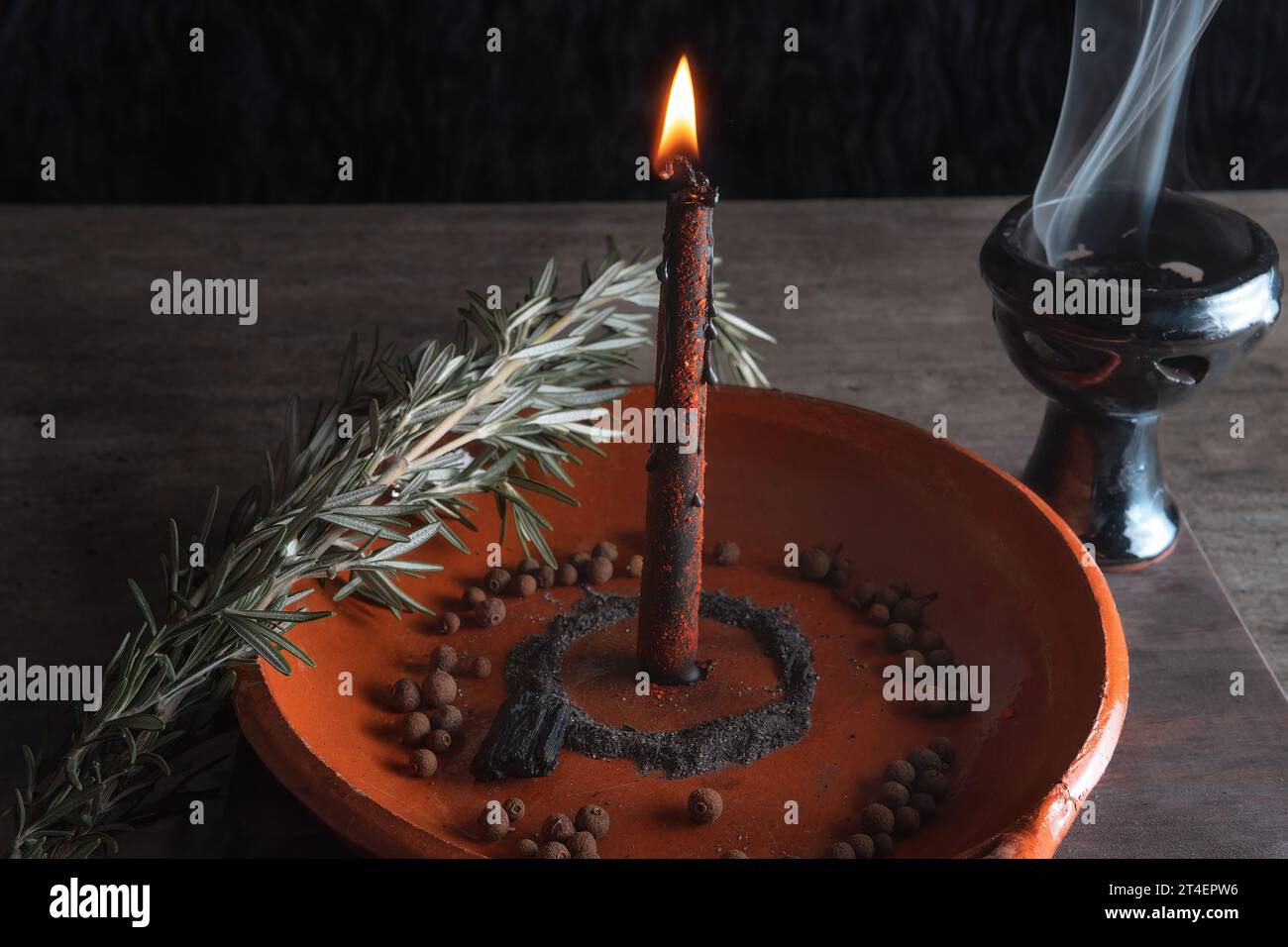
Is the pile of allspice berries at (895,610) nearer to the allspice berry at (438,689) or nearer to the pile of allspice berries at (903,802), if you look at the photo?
the pile of allspice berries at (903,802)

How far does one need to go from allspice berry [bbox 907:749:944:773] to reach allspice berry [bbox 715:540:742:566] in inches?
6.7

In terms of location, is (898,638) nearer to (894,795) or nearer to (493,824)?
(894,795)

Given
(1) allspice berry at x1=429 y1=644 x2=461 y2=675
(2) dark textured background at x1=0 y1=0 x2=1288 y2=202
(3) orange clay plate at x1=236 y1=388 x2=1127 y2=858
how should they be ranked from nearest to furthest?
(3) orange clay plate at x1=236 y1=388 x2=1127 y2=858
(1) allspice berry at x1=429 y1=644 x2=461 y2=675
(2) dark textured background at x1=0 y1=0 x2=1288 y2=202

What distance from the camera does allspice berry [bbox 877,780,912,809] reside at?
579 mm

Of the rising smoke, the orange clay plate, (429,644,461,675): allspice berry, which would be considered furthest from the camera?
the rising smoke

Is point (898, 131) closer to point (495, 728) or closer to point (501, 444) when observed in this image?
point (501, 444)

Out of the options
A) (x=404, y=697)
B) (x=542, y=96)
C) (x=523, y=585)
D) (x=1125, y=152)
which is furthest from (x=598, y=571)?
(x=542, y=96)

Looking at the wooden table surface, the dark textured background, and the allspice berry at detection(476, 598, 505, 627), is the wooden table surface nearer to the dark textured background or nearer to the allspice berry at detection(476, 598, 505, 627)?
the allspice berry at detection(476, 598, 505, 627)

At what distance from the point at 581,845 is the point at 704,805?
6 centimetres

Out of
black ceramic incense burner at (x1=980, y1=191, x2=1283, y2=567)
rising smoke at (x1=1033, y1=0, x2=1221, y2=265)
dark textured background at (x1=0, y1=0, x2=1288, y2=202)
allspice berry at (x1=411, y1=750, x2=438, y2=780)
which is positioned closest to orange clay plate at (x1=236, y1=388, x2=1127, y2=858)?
allspice berry at (x1=411, y1=750, x2=438, y2=780)

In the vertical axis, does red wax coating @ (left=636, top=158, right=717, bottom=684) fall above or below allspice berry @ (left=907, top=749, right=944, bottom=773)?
above

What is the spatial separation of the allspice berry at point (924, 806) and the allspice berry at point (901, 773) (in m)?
0.01

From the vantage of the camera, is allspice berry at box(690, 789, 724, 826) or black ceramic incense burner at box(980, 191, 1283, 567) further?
black ceramic incense burner at box(980, 191, 1283, 567)

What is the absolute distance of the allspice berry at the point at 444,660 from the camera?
66cm
